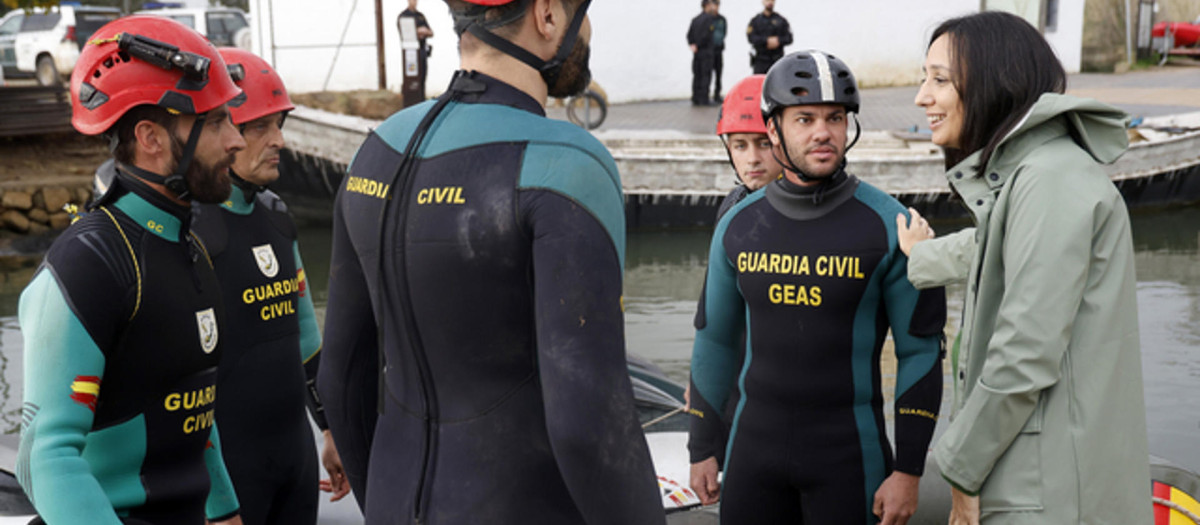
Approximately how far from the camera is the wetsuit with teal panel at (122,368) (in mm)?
2182

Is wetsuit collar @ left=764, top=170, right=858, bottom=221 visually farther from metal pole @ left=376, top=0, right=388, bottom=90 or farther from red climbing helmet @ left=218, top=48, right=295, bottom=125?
metal pole @ left=376, top=0, right=388, bottom=90

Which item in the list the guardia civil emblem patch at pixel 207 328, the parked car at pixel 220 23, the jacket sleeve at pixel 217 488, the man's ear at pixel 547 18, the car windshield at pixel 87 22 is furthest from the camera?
the car windshield at pixel 87 22

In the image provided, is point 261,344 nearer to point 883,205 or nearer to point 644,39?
point 883,205

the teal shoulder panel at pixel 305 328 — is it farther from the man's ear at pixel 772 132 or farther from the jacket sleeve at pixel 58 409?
the man's ear at pixel 772 132

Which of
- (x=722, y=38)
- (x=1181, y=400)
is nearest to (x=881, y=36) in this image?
(x=722, y=38)

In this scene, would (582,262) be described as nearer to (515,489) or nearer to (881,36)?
(515,489)

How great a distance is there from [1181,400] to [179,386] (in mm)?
7206

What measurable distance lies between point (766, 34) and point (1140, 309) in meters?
9.59

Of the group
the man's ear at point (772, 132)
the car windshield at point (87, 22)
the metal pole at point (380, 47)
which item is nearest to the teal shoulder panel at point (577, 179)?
the man's ear at point (772, 132)

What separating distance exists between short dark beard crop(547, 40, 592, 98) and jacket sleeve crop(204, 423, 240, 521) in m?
1.43

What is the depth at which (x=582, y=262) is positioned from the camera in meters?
1.78

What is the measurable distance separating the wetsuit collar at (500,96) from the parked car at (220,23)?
24.0m

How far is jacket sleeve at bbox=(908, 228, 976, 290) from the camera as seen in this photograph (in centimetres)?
279

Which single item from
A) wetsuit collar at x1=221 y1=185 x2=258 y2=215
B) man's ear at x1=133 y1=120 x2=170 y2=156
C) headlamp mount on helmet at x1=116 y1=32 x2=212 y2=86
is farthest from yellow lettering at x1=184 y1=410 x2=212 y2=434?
wetsuit collar at x1=221 y1=185 x2=258 y2=215
